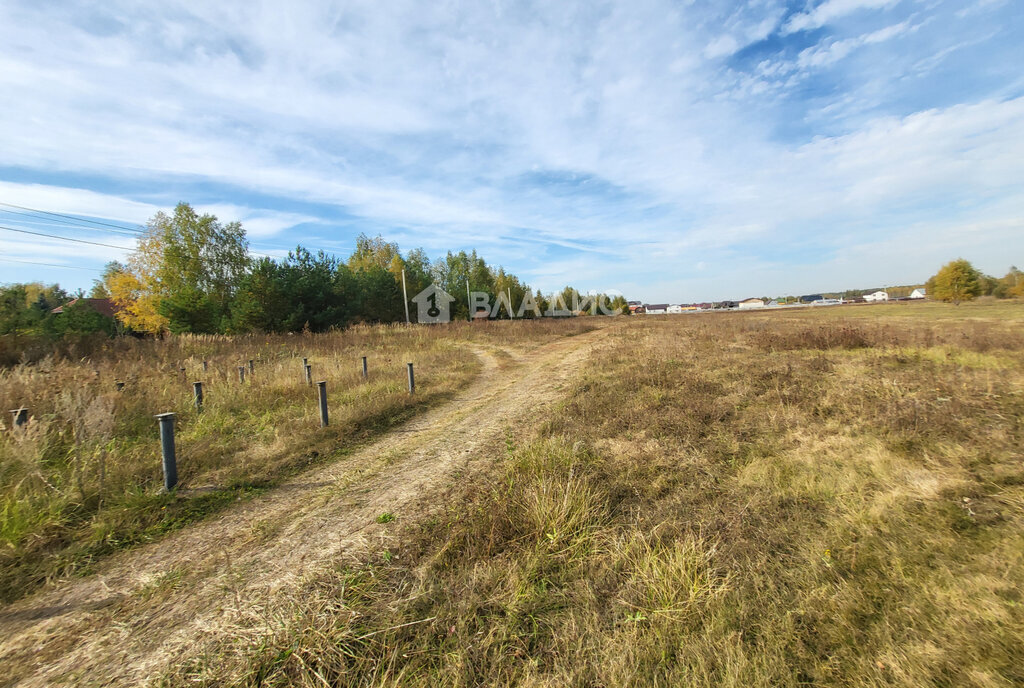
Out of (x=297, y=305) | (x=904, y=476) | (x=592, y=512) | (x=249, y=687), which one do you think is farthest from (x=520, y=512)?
(x=297, y=305)

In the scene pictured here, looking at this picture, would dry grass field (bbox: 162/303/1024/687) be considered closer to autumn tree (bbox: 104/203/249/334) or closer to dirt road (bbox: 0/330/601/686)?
dirt road (bbox: 0/330/601/686)

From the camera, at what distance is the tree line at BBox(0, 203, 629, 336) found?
78.0 ft

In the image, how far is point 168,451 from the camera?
4.76 metres

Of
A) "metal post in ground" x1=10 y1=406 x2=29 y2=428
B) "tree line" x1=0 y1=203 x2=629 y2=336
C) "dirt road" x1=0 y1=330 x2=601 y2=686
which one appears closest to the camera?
"dirt road" x1=0 y1=330 x2=601 y2=686

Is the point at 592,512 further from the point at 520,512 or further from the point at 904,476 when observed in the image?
the point at 904,476

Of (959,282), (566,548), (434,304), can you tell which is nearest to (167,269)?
(434,304)

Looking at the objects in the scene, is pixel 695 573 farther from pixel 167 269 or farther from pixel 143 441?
pixel 167 269

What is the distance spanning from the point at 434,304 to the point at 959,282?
6973 centimetres

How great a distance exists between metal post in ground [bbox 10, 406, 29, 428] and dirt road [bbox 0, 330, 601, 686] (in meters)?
3.39

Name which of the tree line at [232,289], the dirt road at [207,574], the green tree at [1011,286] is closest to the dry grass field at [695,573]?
the dirt road at [207,574]

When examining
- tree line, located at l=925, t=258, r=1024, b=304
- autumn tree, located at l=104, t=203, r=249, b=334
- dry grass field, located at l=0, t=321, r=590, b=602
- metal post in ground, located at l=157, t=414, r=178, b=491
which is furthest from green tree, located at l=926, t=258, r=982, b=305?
autumn tree, located at l=104, t=203, r=249, b=334

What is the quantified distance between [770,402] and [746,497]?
432 centimetres

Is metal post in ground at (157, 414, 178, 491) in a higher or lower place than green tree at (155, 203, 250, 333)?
lower

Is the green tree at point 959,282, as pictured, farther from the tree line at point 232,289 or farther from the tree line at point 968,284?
the tree line at point 232,289
